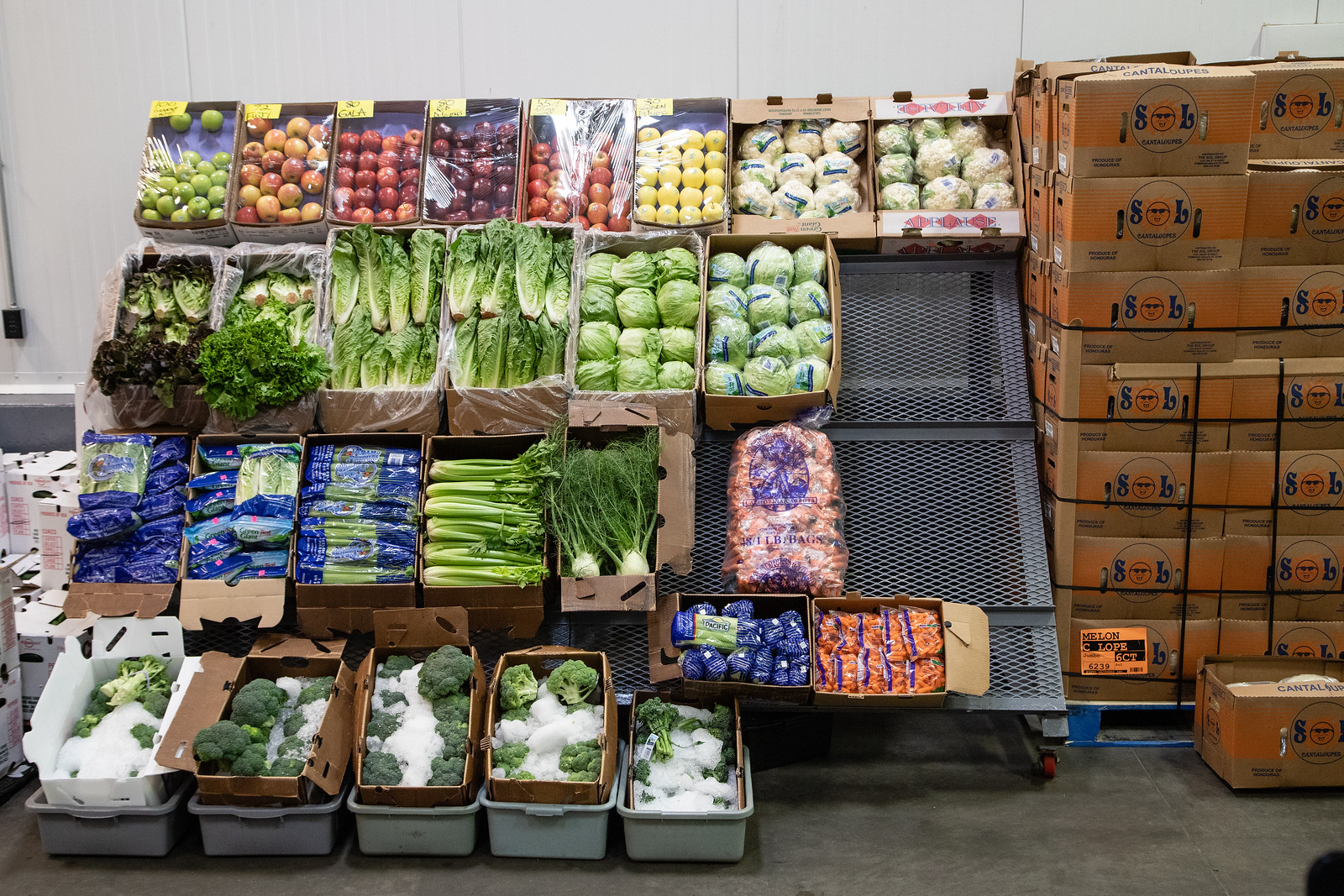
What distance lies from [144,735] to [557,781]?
4.55ft

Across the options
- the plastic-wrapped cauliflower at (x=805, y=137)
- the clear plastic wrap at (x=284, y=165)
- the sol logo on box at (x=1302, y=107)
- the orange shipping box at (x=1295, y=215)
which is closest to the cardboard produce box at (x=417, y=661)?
the clear plastic wrap at (x=284, y=165)

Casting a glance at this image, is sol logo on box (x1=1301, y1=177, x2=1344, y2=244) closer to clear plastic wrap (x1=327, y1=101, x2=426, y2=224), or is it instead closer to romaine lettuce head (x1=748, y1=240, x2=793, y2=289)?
romaine lettuce head (x1=748, y1=240, x2=793, y2=289)

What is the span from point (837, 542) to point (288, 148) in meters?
3.06

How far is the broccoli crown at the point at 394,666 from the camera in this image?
Result: 3281 millimetres

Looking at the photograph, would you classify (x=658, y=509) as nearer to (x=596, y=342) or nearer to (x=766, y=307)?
(x=596, y=342)

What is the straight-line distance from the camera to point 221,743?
2.89 metres

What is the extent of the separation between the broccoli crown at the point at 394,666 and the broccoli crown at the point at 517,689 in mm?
369

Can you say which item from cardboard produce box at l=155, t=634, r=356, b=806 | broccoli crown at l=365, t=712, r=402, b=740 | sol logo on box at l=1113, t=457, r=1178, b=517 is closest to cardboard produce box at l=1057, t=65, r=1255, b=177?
sol logo on box at l=1113, t=457, r=1178, b=517

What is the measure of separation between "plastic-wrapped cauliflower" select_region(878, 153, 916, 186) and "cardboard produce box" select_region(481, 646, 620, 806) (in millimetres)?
2494

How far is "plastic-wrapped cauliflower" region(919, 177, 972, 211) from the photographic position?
4.19m

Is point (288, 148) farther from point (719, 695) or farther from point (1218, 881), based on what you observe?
point (1218, 881)

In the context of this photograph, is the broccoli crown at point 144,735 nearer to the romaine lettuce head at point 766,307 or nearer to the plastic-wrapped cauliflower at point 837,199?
the romaine lettuce head at point 766,307

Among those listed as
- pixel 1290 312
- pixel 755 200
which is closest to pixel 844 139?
pixel 755 200

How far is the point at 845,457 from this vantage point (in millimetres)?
3949
